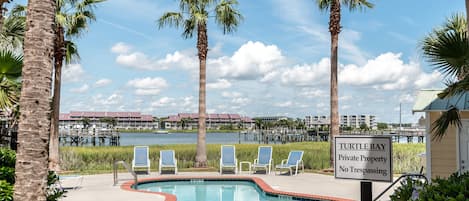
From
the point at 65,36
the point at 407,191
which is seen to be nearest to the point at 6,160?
the point at 407,191

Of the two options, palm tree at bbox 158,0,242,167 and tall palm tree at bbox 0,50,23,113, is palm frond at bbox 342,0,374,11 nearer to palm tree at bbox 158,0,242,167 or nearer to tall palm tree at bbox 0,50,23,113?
palm tree at bbox 158,0,242,167

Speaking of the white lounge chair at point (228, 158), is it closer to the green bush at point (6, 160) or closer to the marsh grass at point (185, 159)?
the marsh grass at point (185, 159)

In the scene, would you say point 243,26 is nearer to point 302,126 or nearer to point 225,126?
point 302,126

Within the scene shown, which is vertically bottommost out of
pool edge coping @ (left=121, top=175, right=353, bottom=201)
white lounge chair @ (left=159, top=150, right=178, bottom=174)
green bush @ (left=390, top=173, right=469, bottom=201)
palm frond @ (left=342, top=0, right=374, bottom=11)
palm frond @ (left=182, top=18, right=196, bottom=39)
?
pool edge coping @ (left=121, top=175, right=353, bottom=201)

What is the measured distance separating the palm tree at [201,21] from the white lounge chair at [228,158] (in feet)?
4.96

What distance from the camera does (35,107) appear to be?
12.1 ft

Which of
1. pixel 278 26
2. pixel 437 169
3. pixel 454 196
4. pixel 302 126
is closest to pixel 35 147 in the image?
pixel 454 196

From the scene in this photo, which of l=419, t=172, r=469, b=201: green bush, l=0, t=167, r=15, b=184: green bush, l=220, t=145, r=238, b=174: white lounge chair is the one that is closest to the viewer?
l=419, t=172, r=469, b=201: green bush

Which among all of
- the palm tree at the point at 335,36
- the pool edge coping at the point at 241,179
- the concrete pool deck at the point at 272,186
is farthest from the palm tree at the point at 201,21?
the palm tree at the point at 335,36

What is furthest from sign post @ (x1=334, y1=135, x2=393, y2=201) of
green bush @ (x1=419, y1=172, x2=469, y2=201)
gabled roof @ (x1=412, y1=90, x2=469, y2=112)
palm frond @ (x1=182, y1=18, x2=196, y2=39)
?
palm frond @ (x1=182, y1=18, x2=196, y2=39)

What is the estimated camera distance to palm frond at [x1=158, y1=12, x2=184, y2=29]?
618 inches

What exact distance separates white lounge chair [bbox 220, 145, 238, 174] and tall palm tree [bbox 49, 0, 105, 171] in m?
5.10

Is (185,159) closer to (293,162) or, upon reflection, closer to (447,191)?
(293,162)

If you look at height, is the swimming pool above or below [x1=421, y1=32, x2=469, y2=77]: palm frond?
below
